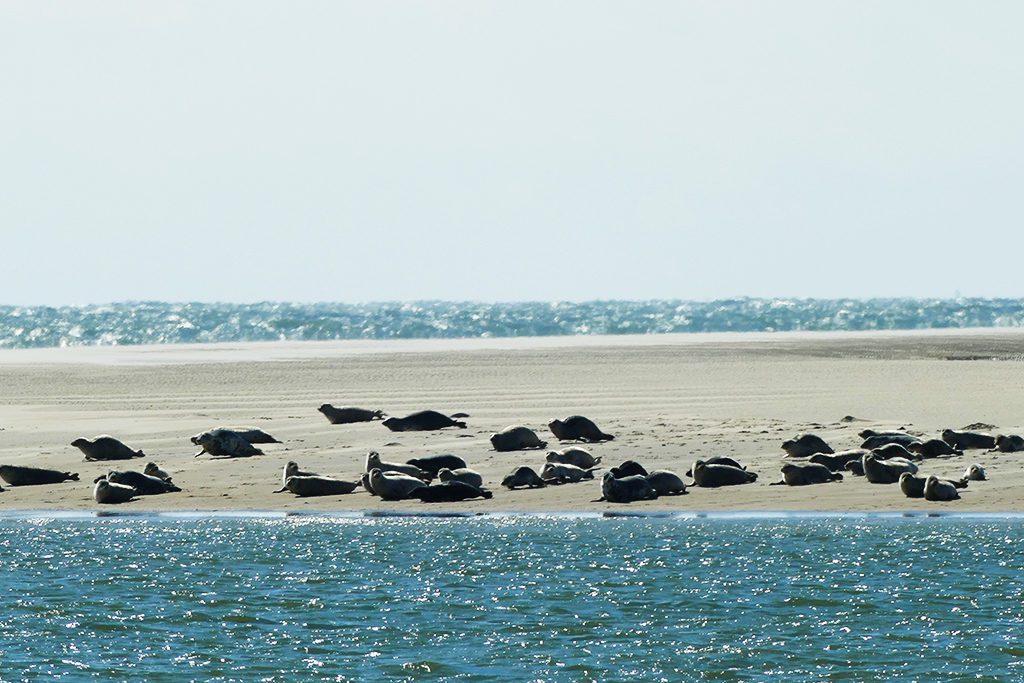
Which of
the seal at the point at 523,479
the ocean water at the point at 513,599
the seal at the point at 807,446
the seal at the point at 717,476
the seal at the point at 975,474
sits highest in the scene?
the seal at the point at 807,446

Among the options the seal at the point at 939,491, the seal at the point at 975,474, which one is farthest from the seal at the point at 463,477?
the seal at the point at 975,474

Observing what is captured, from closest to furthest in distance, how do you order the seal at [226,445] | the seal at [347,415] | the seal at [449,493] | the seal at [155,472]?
the seal at [449,493] → the seal at [155,472] → the seal at [226,445] → the seal at [347,415]

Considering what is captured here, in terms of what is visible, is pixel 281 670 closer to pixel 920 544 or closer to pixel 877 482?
pixel 920 544

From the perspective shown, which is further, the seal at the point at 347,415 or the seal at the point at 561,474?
the seal at the point at 347,415

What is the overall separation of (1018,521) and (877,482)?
2.68m

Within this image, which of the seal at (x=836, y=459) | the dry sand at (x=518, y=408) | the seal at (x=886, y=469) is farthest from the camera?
the seal at (x=836, y=459)

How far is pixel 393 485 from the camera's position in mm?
19203

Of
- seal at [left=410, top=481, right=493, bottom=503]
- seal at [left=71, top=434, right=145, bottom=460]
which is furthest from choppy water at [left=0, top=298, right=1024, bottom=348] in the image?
seal at [left=410, top=481, right=493, bottom=503]

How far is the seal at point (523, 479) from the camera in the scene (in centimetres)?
1977

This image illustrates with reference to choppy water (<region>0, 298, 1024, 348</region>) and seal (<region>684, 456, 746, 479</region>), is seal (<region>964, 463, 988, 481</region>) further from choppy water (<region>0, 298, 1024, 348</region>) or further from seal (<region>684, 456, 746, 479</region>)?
choppy water (<region>0, 298, 1024, 348</region>)

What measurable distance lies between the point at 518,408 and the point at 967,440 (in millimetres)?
9627

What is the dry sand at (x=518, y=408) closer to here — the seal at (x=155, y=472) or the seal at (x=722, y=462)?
the seal at (x=155, y=472)

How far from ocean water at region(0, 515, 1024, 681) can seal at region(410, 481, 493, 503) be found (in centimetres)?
128

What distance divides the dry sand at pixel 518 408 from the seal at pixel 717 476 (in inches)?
9.8
